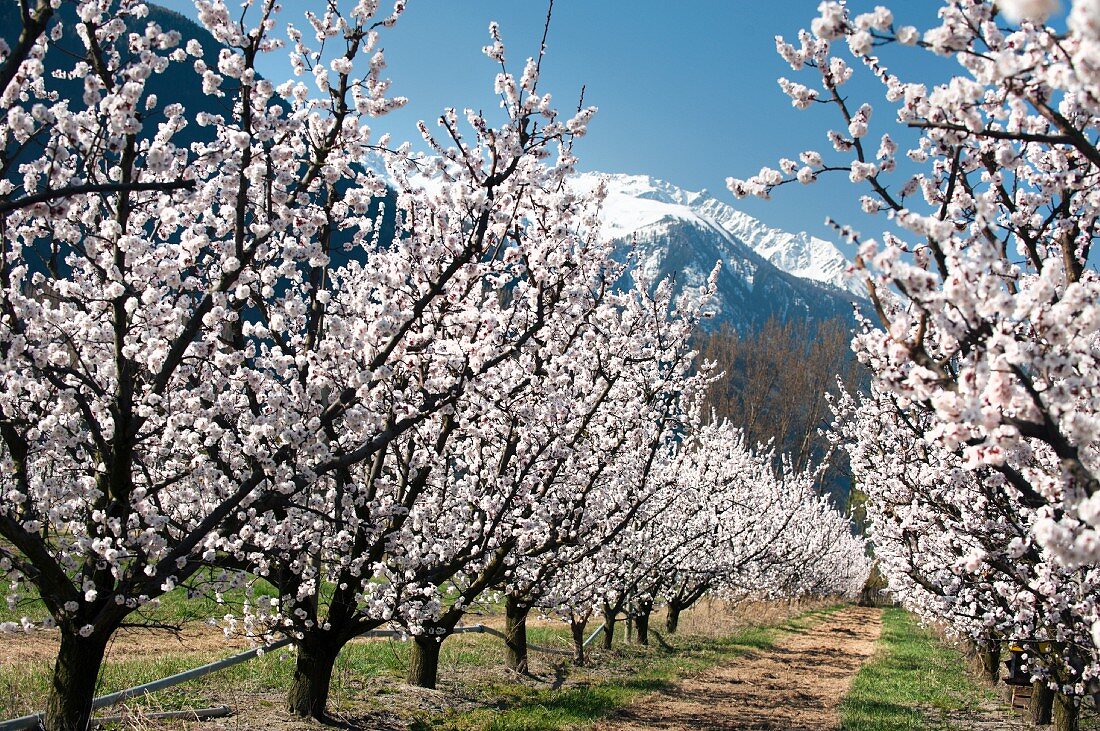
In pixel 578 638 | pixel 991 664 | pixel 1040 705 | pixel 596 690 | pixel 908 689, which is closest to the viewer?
pixel 1040 705

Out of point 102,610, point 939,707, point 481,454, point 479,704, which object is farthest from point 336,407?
point 939,707

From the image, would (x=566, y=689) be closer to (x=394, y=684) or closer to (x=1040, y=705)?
(x=394, y=684)

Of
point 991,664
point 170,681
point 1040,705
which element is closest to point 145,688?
point 170,681

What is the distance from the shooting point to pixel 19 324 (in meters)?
5.52

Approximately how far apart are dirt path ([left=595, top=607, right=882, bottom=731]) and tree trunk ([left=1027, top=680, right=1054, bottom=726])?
3.02 m

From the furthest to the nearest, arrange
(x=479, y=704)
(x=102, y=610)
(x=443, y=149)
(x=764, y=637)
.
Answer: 1. (x=764, y=637)
2. (x=479, y=704)
3. (x=443, y=149)
4. (x=102, y=610)

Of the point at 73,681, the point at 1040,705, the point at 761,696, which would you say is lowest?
the point at 761,696

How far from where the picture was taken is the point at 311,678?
341 inches

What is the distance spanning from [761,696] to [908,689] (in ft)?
13.7

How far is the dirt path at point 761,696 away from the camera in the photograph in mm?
11773

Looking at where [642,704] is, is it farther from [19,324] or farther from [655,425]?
[19,324]

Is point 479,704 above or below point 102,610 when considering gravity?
below

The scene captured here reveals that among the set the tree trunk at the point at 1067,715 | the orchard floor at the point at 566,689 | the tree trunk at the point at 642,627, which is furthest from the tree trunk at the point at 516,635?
the tree trunk at the point at 1067,715

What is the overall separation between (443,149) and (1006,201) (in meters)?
4.53
